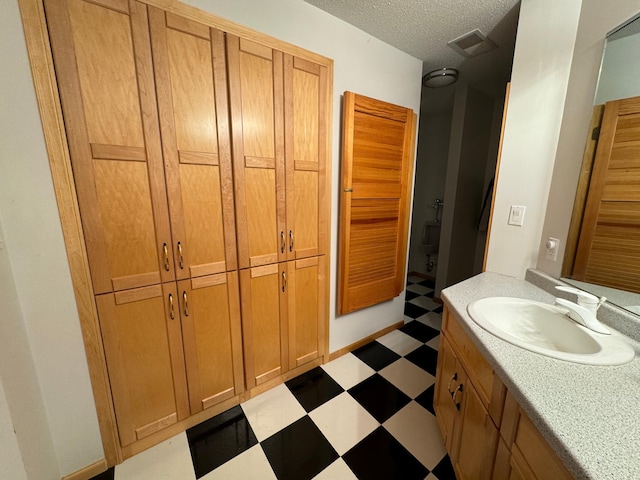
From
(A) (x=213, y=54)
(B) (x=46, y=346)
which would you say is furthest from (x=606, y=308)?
(B) (x=46, y=346)

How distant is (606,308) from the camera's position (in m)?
1.01

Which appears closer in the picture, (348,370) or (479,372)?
(479,372)

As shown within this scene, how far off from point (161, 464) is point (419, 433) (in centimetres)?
137

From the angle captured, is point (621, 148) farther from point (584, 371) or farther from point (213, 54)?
point (213, 54)

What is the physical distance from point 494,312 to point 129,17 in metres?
2.05

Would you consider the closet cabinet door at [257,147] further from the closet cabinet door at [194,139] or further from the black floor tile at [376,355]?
the black floor tile at [376,355]

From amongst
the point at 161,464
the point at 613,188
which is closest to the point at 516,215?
the point at 613,188

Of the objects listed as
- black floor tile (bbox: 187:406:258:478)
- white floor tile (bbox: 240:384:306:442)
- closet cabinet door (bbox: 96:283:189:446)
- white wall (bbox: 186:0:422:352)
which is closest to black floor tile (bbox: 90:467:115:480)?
closet cabinet door (bbox: 96:283:189:446)

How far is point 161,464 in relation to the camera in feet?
4.08

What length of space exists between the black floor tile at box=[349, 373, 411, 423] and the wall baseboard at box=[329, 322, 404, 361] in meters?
0.32

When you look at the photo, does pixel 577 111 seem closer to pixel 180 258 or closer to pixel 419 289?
pixel 180 258

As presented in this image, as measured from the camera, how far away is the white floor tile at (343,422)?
53.8 inches

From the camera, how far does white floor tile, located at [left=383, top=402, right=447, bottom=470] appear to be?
50.6 inches

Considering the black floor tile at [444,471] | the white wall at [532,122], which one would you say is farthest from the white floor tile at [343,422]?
the white wall at [532,122]
